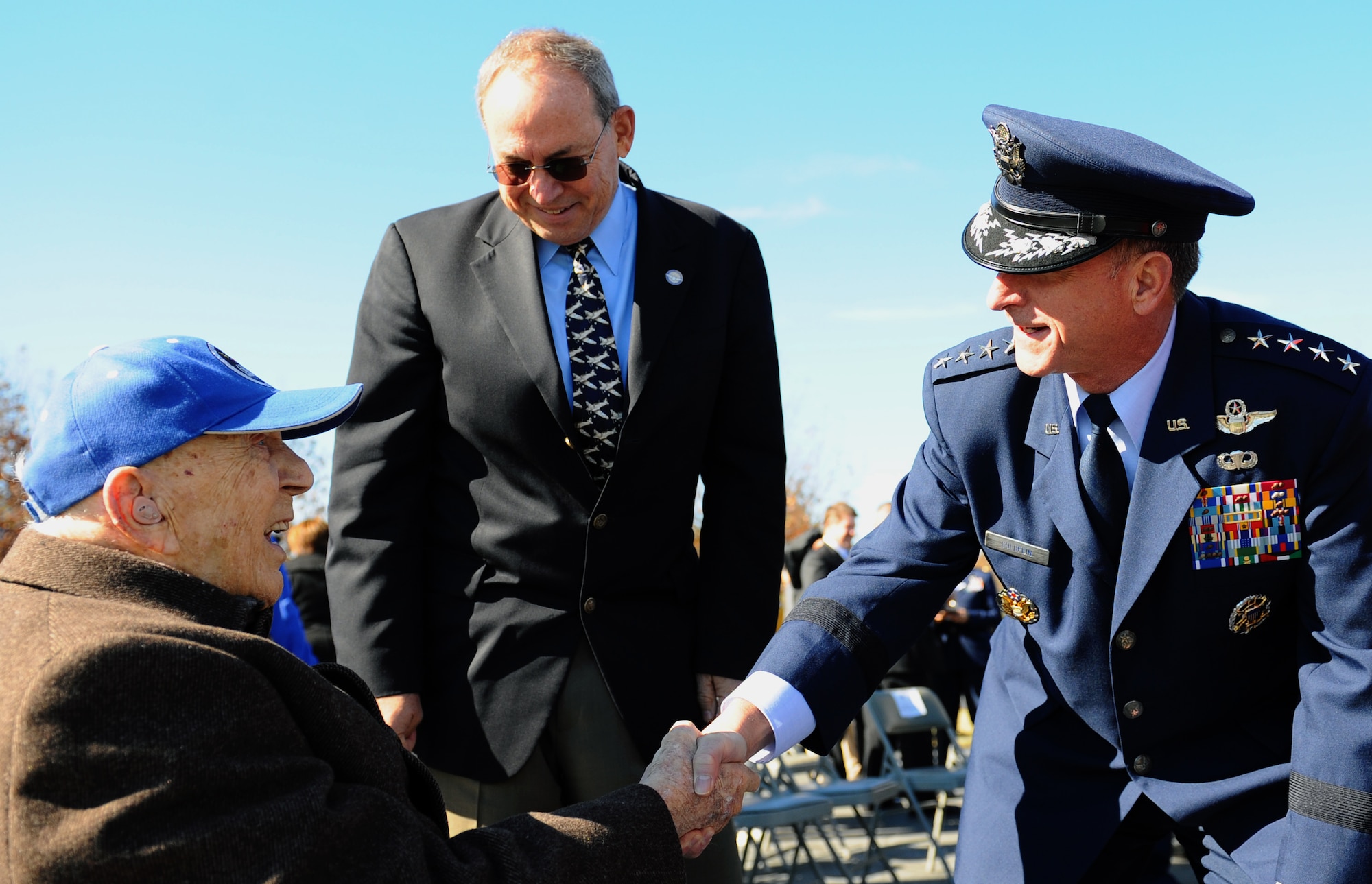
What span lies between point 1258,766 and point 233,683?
1.97 metres

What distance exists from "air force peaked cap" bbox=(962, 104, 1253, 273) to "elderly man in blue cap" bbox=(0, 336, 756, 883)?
1257 millimetres

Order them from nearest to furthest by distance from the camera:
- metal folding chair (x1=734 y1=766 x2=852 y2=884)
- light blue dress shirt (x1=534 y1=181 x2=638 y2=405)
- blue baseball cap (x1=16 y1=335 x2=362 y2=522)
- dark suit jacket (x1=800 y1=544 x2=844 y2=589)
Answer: blue baseball cap (x1=16 y1=335 x2=362 y2=522)
light blue dress shirt (x1=534 y1=181 x2=638 y2=405)
metal folding chair (x1=734 y1=766 x2=852 y2=884)
dark suit jacket (x1=800 y1=544 x2=844 y2=589)

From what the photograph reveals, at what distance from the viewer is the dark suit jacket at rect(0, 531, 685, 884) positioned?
1.64m

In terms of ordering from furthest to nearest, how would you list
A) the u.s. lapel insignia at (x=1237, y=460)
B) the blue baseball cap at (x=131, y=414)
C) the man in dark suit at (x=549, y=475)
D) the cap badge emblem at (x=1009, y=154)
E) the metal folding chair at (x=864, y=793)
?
the metal folding chair at (x=864, y=793), the man in dark suit at (x=549, y=475), the cap badge emblem at (x=1009, y=154), the u.s. lapel insignia at (x=1237, y=460), the blue baseball cap at (x=131, y=414)

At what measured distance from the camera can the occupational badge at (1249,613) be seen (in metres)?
2.51

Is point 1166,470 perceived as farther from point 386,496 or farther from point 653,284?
point 386,496

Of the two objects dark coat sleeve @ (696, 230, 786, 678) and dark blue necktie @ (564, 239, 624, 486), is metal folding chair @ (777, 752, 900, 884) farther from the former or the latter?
dark blue necktie @ (564, 239, 624, 486)

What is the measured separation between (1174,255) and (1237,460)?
1.40ft

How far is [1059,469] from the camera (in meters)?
2.66

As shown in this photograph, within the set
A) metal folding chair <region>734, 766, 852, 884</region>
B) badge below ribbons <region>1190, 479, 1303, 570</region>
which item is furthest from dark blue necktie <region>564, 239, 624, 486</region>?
metal folding chair <region>734, 766, 852, 884</region>

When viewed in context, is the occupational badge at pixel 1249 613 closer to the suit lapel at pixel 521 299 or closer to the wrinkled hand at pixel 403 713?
the suit lapel at pixel 521 299

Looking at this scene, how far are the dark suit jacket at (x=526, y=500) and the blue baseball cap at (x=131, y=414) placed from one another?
3.02ft

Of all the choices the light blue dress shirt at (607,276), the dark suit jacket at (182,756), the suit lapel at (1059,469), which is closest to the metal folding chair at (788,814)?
the light blue dress shirt at (607,276)

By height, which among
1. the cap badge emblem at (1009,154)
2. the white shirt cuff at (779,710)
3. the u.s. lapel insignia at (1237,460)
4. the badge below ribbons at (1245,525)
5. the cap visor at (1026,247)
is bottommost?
the white shirt cuff at (779,710)
